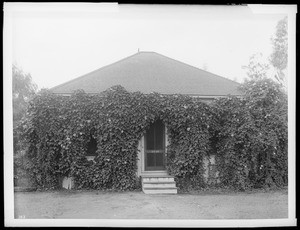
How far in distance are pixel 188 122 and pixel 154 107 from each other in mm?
1327

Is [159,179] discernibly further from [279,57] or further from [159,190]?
[279,57]

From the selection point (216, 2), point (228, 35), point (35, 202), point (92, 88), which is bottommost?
point (35, 202)

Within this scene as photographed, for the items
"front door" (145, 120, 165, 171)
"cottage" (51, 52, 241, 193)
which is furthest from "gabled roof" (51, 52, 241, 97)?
"front door" (145, 120, 165, 171)

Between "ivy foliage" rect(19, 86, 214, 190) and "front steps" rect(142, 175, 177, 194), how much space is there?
1.29ft

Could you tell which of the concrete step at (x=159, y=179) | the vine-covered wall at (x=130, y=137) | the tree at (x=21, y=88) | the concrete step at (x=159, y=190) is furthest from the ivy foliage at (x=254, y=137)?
the tree at (x=21, y=88)

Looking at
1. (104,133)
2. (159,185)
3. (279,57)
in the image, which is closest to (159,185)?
(159,185)

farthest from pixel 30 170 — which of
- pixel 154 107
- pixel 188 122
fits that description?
pixel 188 122

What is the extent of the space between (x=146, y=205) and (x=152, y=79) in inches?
242

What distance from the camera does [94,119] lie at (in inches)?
457

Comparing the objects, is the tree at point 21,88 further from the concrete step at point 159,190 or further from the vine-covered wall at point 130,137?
the concrete step at point 159,190

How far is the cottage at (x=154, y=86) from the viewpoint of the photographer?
39.6 feet

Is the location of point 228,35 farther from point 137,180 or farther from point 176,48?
point 137,180

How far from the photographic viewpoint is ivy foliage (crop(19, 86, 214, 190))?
11.4 metres

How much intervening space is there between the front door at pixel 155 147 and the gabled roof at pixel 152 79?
4.70 ft
